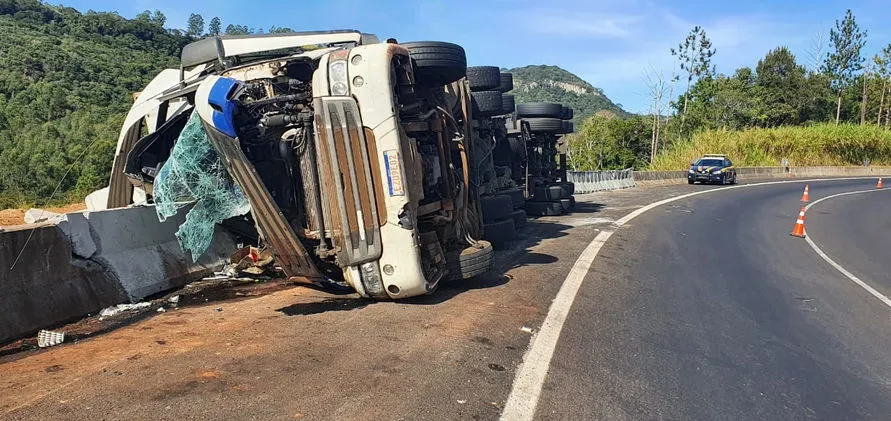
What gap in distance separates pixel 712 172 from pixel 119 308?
30.4 meters

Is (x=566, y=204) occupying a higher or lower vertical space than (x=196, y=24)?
lower

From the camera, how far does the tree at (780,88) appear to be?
2357 inches

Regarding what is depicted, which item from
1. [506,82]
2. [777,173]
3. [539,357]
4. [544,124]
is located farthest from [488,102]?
[777,173]

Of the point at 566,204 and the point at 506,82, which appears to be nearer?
the point at 506,82

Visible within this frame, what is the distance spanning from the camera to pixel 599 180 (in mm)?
25984

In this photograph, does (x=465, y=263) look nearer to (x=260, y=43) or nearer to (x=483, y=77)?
(x=260, y=43)

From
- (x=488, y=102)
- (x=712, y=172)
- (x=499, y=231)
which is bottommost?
(x=712, y=172)

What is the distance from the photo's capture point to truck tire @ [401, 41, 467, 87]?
6.25 metres

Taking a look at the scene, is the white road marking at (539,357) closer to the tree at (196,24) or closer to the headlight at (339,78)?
the headlight at (339,78)

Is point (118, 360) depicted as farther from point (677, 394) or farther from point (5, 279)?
point (677, 394)

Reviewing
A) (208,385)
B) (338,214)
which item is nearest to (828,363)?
(338,214)

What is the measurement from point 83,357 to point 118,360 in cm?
33

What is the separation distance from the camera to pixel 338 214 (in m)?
5.46

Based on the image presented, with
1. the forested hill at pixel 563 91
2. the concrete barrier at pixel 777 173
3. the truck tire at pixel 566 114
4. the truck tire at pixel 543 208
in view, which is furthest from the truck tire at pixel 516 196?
the forested hill at pixel 563 91
